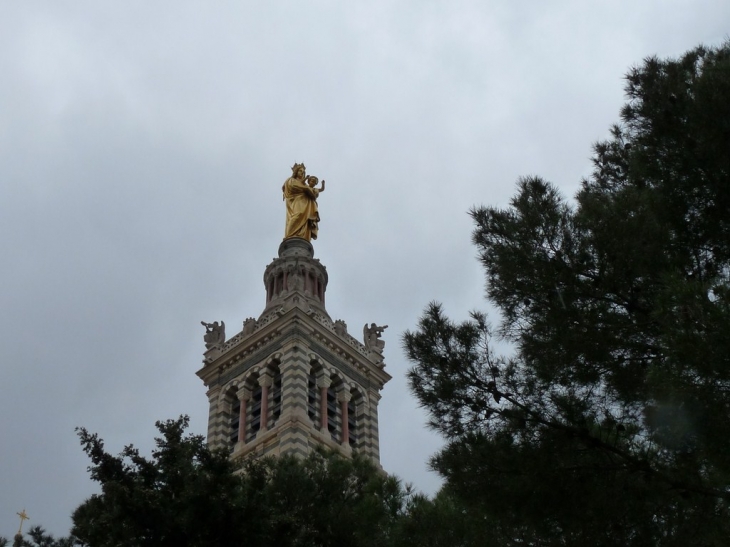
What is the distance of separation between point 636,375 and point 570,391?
2.58ft

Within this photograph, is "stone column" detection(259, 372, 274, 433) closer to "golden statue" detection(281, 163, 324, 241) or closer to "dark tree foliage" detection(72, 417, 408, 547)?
"golden statue" detection(281, 163, 324, 241)

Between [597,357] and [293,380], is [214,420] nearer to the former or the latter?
[293,380]

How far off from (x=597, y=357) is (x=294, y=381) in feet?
77.4

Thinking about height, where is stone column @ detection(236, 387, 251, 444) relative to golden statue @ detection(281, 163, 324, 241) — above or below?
below

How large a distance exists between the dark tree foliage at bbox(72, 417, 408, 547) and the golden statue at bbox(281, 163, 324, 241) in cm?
2660

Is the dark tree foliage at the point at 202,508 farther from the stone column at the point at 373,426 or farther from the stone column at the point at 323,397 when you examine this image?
the stone column at the point at 373,426

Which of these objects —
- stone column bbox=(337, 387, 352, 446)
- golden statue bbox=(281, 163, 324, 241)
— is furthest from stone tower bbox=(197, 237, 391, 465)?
golden statue bbox=(281, 163, 324, 241)

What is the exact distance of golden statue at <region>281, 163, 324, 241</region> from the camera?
4219cm

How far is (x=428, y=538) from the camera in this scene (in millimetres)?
13414

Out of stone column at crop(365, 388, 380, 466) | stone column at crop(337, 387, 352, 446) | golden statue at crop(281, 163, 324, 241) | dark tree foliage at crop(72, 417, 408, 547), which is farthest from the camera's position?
golden statue at crop(281, 163, 324, 241)

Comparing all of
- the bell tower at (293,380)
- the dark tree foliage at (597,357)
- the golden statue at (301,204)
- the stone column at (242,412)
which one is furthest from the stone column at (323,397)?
the dark tree foliage at (597,357)

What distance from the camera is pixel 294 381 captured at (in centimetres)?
3397

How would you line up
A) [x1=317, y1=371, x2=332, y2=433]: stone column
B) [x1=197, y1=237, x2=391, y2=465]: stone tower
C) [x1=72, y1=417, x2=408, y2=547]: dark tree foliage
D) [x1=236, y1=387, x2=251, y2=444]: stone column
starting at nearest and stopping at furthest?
[x1=72, y1=417, x2=408, y2=547]: dark tree foliage
[x1=197, y1=237, x2=391, y2=465]: stone tower
[x1=317, y1=371, x2=332, y2=433]: stone column
[x1=236, y1=387, x2=251, y2=444]: stone column

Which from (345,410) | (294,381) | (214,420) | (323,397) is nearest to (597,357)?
(294,381)
